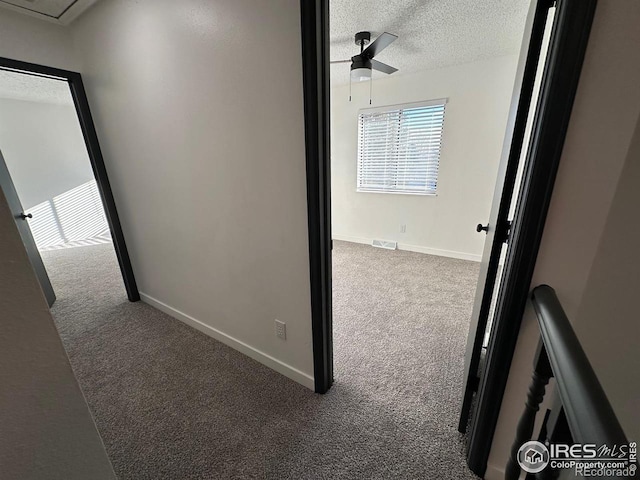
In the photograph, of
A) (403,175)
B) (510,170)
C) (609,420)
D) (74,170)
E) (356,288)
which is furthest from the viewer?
(74,170)

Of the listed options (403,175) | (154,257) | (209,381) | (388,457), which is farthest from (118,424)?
(403,175)

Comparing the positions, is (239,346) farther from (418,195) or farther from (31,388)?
(418,195)

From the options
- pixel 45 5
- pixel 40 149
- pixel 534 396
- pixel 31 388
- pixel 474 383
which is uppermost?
pixel 45 5

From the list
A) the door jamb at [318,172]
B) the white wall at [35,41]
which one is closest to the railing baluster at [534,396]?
the door jamb at [318,172]

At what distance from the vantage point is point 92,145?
2.21 meters

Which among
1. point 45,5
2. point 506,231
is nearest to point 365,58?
point 506,231

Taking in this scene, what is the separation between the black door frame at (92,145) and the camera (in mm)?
1868

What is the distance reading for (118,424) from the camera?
1.42 metres

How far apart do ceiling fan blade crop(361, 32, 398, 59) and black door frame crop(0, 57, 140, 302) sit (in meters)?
2.35

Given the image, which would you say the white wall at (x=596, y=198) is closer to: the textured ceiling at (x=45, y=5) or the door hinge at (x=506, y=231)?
the door hinge at (x=506, y=231)

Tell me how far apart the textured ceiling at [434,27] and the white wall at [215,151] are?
1.14m

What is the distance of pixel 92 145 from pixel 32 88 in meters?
3.05

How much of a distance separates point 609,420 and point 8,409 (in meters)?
0.97

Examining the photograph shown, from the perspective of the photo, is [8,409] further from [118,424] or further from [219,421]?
[118,424]
